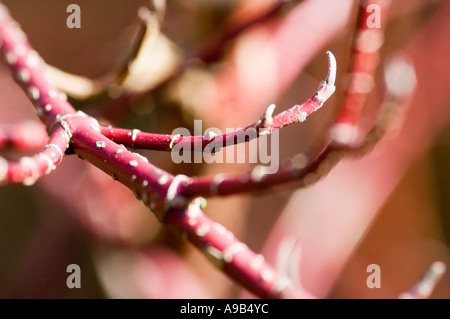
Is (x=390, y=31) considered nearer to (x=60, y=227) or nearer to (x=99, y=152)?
(x=60, y=227)

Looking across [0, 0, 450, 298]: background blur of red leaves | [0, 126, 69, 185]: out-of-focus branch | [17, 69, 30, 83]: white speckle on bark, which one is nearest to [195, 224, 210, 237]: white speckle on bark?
[0, 126, 69, 185]: out-of-focus branch

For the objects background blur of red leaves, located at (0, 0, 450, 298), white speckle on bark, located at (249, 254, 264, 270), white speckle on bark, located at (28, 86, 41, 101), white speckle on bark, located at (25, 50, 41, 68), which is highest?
background blur of red leaves, located at (0, 0, 450, 298)

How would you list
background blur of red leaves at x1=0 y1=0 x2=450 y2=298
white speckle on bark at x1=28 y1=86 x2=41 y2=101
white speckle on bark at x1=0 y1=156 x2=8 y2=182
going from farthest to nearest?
1. background blur of red leaves at x1=0 y1=0 x2=450 y2=298
2. white speckle on bark at x1=28 y1=86 x2=41 y2=101
3. white speckle on bark at x1=0 y1=156 x2=8 y2=182

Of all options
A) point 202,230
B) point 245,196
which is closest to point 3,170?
point 202,230

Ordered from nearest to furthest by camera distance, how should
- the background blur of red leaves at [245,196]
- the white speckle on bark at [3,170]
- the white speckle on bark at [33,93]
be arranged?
the white speckle on bark at [3,170]
the white speckle on bark at [33,93]
the background blur of red leaves at [245,196]

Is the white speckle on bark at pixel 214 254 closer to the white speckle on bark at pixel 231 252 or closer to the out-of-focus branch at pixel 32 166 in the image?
the white speckle on bark at pixel 231 252

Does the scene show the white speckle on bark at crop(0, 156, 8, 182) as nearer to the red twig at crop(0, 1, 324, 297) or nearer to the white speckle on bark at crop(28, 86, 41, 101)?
the red twig at crop(0, 1, 324, 297)

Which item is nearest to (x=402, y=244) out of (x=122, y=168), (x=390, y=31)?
(x=390, y=31)

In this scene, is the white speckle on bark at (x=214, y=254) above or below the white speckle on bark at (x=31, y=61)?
below

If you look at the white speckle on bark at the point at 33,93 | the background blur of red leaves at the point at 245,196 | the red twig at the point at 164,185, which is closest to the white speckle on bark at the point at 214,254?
the red twig at the point at 164,185
